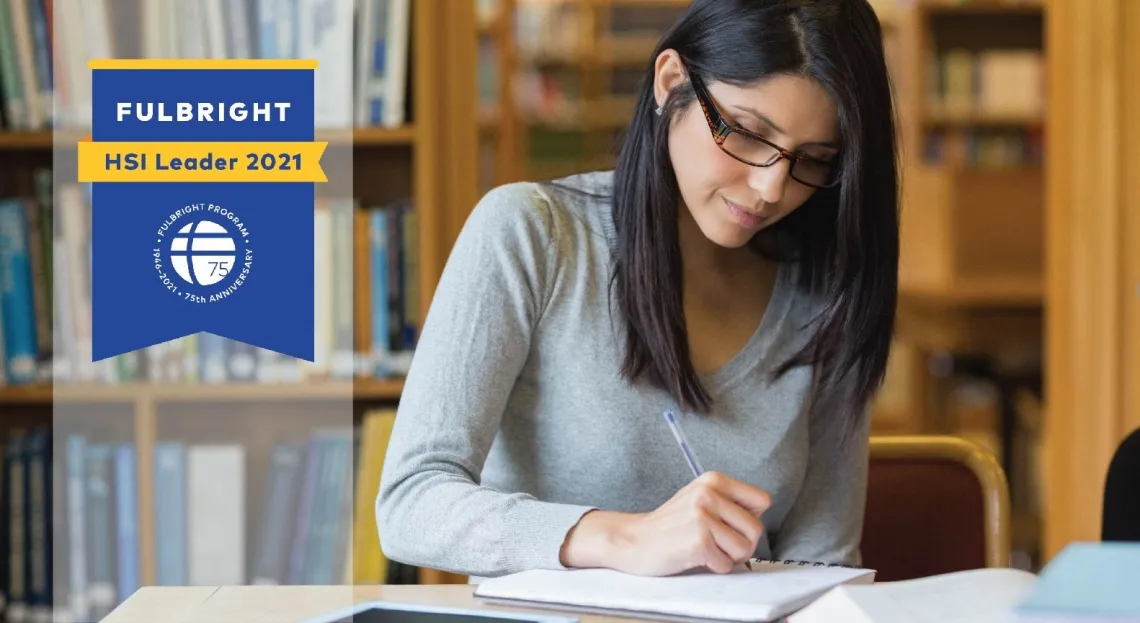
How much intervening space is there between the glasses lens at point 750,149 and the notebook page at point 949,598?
0.42 m

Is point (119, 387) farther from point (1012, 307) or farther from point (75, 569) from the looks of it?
point (1012, 307)

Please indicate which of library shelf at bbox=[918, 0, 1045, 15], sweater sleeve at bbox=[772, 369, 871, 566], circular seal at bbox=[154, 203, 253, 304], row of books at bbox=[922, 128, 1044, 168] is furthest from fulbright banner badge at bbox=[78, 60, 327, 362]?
row of books at bbox=[922, 128, 1044, 168]

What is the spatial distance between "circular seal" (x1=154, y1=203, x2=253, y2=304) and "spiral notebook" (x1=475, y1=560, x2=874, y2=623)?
0.98ft

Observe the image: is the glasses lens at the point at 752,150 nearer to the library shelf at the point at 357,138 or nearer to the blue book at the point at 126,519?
the library shelf at the point at 357,138

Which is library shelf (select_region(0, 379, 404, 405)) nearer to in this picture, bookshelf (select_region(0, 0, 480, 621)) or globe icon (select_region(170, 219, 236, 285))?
bookshelf (select_region(0, 0, 480, 621))

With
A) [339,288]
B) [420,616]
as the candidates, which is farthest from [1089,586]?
[339,288]

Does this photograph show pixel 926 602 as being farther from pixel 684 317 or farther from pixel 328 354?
pixel 328 354

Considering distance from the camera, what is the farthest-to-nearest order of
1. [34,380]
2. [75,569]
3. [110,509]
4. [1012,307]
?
1. [1012,307]
2. [34,380]
3. [110,509]
4. [75,569]

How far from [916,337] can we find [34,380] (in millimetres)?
3288

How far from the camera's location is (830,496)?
1336 mm

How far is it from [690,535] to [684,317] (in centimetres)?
38

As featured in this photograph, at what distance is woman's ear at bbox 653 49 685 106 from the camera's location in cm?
120

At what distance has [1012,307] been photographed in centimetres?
424

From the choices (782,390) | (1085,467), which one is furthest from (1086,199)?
(782,390)
